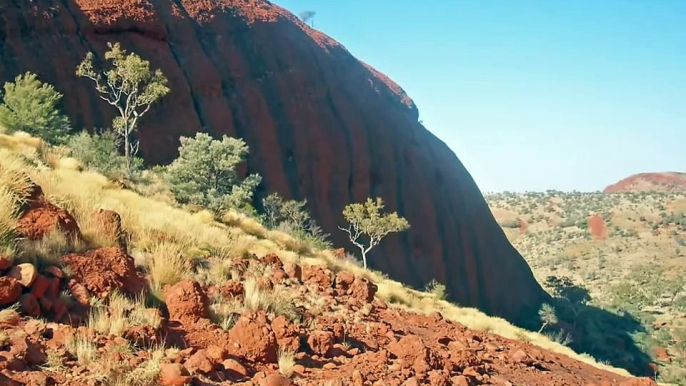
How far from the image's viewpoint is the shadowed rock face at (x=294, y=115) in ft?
91.4

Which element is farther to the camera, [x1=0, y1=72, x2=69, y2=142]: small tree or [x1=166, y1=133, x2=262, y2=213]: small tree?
[x1=166, y1=133, x2=262, y2=213]: small tree

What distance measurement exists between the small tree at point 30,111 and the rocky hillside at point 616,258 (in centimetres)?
3083

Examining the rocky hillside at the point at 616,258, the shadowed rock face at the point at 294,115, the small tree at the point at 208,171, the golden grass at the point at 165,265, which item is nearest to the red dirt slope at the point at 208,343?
the golden grass at the point at 165,265

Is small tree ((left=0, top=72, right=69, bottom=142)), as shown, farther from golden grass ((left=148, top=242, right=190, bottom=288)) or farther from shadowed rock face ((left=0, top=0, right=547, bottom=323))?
golden grass ((left=148, top=242, right=190, bottom=288))

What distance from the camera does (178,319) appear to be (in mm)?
5133

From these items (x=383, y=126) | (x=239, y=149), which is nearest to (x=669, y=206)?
(x=383, y=126)

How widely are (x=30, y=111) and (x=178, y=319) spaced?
732 inches

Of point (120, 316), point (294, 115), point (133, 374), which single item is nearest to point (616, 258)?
point (294, 115)

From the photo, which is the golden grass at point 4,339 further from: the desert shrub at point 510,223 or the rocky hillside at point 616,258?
the desert shrub at point 510,223

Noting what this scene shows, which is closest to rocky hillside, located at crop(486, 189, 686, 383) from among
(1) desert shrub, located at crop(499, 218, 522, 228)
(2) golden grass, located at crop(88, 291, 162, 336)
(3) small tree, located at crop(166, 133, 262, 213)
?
(1) desert shrub, located at crop(499, 218, 522, 228)

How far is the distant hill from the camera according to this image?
114500mm

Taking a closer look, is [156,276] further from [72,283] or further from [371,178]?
[371,178]

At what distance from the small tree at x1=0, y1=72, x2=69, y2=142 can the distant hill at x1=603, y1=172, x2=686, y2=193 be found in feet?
363

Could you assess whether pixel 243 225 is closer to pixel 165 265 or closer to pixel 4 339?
pixel 165 265
